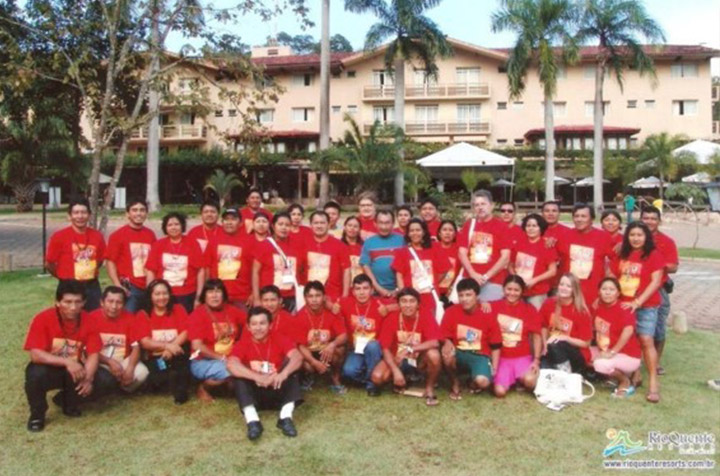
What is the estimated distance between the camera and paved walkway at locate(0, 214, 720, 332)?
999cm

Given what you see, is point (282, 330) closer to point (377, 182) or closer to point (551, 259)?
point (551, 259)

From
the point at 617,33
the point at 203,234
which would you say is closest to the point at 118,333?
the point at 203,234

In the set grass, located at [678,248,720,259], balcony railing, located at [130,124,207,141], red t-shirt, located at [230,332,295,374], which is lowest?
red t-shirt, located at [230,332,295,374]

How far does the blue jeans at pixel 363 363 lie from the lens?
582 cm

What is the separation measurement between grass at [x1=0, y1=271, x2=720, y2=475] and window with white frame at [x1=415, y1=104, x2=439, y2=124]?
3980cm

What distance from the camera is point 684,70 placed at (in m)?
42.9

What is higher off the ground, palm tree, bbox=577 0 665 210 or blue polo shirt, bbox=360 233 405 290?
palm tree, bbox=577 0 665 210

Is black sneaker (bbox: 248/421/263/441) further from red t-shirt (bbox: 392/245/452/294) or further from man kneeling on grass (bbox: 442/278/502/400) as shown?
red t-shirt (bbox: 392/245/452/294)

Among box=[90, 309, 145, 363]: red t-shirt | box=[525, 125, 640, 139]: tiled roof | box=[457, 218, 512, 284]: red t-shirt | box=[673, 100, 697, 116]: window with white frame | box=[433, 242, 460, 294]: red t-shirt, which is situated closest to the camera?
box=[90, 309, 145, 363]: red t-shirt

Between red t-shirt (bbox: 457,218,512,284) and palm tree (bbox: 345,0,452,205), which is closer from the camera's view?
red t-shirt (bbox: 457,218,512,284)

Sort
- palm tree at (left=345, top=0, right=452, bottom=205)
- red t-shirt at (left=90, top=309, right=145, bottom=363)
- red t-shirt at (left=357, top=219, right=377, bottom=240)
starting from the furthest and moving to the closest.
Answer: palm tree at (left=345, top=0, right=452, bottom=205), red t-shirt at (left=357, top=219, right=377, bottom=240), red t-shirt at (left=90, top=309, right=145, bottom=363)

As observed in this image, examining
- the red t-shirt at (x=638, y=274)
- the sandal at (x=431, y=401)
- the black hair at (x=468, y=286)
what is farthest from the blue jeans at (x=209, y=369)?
the red t-shirt at (x=638, y=274)

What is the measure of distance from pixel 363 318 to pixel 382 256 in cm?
69

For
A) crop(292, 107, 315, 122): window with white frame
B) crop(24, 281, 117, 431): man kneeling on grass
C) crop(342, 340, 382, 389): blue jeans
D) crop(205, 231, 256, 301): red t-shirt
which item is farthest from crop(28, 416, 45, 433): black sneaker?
crop(292, 107, 315, 122): window with white frame
